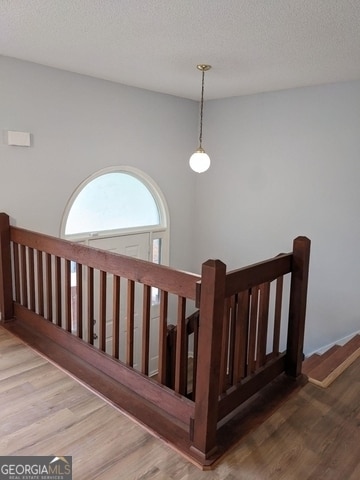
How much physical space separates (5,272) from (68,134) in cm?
146

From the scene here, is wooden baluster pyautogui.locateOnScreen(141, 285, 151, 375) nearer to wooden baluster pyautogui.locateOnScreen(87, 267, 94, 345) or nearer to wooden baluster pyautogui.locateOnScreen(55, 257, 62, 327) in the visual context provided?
wooden baluster pyautogui.locateOnScreen(87, 267, 94, 345)

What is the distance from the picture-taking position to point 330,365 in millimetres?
2926

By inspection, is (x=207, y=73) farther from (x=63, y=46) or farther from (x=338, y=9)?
(x=338, y=9)

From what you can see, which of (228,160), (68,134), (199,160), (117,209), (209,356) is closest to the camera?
(209,356)

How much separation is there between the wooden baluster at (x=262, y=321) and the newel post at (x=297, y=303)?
24 centimetres

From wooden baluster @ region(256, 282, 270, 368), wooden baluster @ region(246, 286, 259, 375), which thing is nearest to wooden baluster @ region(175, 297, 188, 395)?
wooden baluster @ region(246, 286, 259, 375)

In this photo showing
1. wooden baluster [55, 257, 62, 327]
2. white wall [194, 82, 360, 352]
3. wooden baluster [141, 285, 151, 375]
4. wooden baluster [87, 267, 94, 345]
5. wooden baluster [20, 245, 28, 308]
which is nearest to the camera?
wooden baluster [141, 285, 151, 375]

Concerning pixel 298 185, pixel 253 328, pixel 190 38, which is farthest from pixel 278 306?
pixel 298 185

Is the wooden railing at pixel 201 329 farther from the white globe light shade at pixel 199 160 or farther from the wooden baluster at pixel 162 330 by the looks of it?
the white globe light shade at pixel 199 160

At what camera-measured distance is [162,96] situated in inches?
179

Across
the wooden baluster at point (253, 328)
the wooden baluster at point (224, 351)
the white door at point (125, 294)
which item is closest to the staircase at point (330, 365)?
the wooden baluster at point (253, 328)

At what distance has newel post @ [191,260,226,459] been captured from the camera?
178cm

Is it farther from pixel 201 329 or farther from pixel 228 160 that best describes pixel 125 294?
pixel 201 329

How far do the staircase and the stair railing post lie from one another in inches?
101
